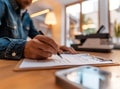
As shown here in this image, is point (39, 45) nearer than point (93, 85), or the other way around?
point (93, 85)

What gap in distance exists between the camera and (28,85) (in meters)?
0.30

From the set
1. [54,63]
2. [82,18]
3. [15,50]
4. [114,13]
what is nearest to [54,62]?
[54,63]

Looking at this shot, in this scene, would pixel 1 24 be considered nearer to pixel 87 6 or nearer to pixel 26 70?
pixel 26 70

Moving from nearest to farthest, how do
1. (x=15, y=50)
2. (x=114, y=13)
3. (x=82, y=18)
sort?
(x=15, y=50)
(x=114, y=13)
(x=82, y=18)

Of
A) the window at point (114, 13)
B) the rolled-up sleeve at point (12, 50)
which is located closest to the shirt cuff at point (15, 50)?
the rolled-up sleeve at point (12, 50)

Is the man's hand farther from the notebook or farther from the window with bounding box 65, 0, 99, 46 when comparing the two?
the window with bounding box 65, 0, 99, 46

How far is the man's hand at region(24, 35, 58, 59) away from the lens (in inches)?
23.5

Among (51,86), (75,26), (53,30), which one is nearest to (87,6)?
(75,26)

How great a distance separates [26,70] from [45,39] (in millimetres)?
201

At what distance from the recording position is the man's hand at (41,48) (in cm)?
60

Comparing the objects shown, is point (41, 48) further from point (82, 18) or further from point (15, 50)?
point (82, 18)

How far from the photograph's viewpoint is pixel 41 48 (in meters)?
0.60

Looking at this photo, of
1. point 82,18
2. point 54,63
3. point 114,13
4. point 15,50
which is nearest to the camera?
point 54,63

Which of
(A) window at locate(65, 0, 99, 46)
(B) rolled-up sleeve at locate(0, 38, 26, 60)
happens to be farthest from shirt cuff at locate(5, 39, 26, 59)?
(A) window at locate(65, 0, 99, 46)
